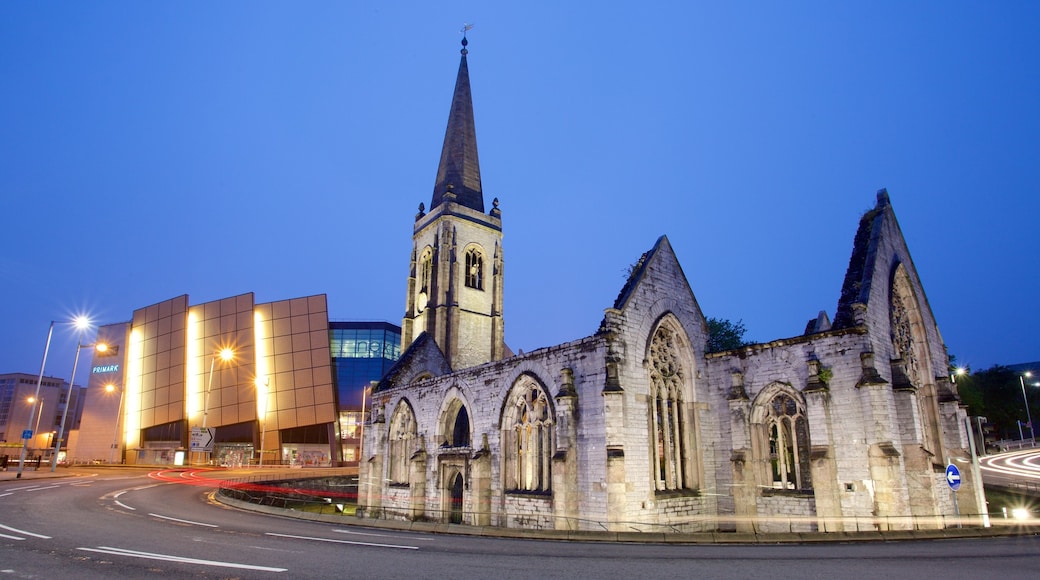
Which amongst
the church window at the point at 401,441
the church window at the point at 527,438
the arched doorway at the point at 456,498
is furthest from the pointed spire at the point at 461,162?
the church window at the point at 527,438

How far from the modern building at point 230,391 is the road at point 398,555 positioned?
1676 inches

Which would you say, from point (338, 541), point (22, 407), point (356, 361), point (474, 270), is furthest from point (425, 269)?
point (22, 407)

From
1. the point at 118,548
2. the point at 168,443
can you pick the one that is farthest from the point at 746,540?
the point at 168,443

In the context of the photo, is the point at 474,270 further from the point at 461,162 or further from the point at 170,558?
the point at 170,558

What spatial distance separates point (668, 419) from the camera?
1848 centimetres

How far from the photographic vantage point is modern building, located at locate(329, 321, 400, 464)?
204ft

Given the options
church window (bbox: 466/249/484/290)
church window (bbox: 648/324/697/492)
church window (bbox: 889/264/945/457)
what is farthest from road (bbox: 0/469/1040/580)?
church window (bbox: 466/249/484/290)

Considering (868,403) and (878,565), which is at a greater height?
(868,403)

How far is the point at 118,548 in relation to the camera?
1026 cm

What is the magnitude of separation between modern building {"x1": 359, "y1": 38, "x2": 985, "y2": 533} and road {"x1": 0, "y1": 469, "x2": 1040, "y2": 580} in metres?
3.24

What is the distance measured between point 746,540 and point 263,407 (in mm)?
54043

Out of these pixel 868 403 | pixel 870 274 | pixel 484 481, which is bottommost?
pixel 484 481

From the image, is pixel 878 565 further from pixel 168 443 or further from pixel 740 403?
pixel 168 443

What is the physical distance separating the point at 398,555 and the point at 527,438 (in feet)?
31.2
